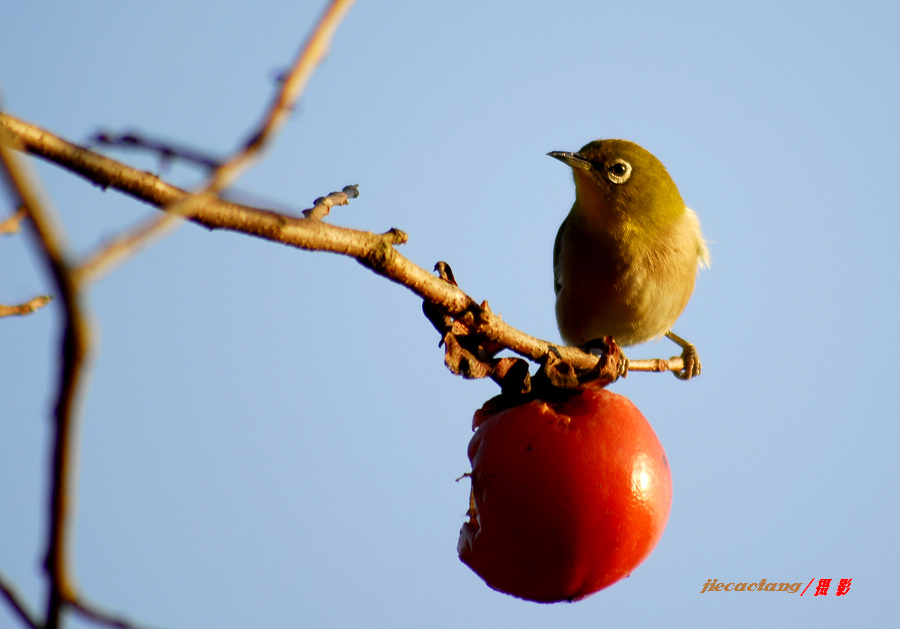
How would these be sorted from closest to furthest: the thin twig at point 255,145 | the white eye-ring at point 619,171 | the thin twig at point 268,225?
the thin twig at point 255,145, the thin twig at point 268,225, the white eye-ring at point 619,171

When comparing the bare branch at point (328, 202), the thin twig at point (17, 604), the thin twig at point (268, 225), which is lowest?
the thin twig at point (17, 604)

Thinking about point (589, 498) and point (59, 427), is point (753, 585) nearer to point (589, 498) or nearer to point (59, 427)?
point (589, 498)

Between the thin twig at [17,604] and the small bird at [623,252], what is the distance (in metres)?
5.40

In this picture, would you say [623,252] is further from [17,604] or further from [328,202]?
[17,604]

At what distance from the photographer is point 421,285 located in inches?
95.3

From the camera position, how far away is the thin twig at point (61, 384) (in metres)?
0.68

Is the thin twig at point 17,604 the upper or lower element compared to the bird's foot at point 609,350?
lower

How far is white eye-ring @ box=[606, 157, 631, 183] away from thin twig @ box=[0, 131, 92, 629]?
587 centimetres

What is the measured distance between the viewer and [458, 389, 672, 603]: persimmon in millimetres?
2883

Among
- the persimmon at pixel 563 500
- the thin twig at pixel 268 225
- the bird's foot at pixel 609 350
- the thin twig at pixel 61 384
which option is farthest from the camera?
the bird's foot at pixel 609 350

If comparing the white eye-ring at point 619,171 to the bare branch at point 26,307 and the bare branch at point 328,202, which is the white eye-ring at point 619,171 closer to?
the bare branch at point 328,202

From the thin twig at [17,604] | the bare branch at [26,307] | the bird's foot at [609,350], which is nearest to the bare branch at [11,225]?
the bare branch at [26,307]

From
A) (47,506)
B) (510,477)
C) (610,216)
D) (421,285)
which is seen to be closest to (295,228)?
(421,285)

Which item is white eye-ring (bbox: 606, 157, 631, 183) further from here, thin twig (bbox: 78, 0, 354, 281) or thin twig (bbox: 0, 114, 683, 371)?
thin twig (bbox: 78, 0, 354, 281)
